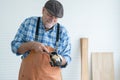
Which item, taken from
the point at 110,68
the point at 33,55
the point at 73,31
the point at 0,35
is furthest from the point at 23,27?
the point at 110,68

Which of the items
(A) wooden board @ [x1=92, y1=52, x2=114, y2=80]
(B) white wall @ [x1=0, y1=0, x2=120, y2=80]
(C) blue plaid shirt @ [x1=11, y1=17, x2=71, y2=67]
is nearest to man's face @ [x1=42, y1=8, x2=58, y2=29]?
(C) blue plaid shirt @ [x1=11, y1=17, x2=71, y2=67]

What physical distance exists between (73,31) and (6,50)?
71cm

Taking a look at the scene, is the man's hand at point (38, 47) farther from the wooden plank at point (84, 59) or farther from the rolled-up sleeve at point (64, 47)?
the wooden plank at point (84, 59)

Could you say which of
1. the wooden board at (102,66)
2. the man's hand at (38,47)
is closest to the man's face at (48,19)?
the man's hand at (38,47)

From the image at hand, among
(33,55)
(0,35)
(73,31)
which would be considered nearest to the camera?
(33,55)

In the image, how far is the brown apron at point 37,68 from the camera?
4.08 ft

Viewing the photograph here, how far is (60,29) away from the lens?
1.36m

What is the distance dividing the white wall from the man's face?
35.2 inches

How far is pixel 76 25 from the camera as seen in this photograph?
2.25 m

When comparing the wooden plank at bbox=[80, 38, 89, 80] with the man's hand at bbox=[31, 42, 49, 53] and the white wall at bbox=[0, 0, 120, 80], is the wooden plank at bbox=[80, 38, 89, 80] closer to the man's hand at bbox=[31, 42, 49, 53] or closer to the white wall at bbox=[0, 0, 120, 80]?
the white wall at bbox=[0, 0, 120, 80]

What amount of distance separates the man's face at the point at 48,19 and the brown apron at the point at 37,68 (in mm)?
175

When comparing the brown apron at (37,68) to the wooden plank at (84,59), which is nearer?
the brown apron at (37,68)

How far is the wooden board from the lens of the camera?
7.48 feet

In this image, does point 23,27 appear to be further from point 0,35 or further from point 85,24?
point 85,24
